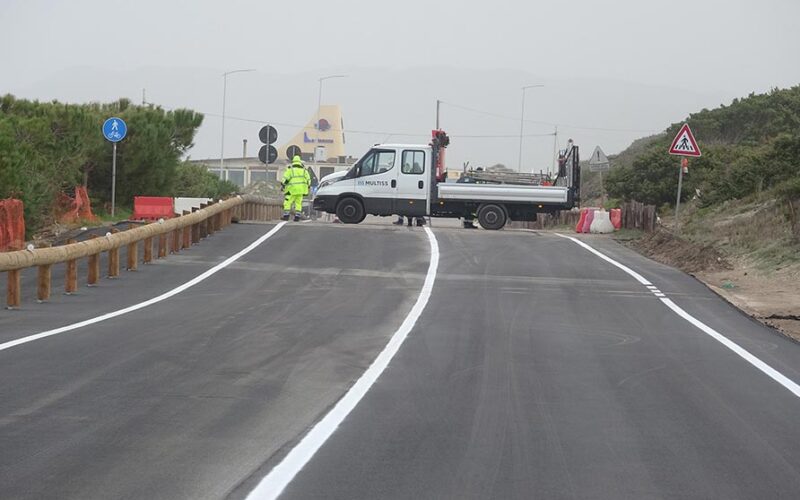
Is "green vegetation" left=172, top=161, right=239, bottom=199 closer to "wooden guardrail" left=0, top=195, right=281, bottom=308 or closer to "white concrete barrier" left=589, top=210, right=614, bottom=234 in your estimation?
"wooden guardrail" left=0, top=195, right=281, bottom=308

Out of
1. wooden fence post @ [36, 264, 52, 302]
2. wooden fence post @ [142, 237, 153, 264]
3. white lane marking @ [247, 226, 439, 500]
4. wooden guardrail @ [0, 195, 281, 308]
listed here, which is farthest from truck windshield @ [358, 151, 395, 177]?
white lane marking @ [247, 226, 439, 500]

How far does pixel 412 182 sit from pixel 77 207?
9.42m

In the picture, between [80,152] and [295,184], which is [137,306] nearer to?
[295,184]

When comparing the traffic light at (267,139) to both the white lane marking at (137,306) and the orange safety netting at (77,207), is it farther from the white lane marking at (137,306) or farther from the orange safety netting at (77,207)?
the white lane marking at (137,306)

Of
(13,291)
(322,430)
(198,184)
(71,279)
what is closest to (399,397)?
(322,430)

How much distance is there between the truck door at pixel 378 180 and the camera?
111 feet

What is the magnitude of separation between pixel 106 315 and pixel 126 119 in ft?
84.8

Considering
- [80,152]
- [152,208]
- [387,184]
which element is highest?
[80,152]

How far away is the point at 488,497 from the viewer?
6.36 meters

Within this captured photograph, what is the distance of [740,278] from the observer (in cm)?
2186

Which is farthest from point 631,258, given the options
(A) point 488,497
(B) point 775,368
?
(A) point 488,497

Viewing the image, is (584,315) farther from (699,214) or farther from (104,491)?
(699,214)

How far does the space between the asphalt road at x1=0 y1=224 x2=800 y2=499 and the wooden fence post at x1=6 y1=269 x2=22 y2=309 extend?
1.86 feet

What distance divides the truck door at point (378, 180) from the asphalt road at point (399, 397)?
1564 centimetres
